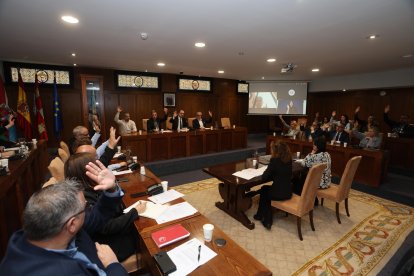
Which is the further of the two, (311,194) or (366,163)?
(366,163)

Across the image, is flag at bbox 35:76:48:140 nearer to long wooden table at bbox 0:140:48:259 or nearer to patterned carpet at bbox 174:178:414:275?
long wooden table at bbox 0:140:48:259

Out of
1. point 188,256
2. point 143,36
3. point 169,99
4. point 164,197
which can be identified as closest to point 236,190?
point 164,197

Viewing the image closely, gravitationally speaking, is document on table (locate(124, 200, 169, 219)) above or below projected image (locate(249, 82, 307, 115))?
below

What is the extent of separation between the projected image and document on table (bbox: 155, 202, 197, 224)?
28.2ft

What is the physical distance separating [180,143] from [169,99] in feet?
9.77

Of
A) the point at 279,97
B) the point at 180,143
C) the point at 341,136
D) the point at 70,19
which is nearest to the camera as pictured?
the point at 70,19

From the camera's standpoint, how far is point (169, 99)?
8.56m

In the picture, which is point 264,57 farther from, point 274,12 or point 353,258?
point 353,258

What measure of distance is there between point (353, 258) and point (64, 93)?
316 inches

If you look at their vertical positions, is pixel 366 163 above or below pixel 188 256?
below

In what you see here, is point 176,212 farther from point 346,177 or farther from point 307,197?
point 346,177

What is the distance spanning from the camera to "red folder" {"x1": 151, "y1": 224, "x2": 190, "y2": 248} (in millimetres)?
1392

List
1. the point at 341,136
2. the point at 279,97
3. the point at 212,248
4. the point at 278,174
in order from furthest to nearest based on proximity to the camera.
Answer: the point at 279,97
the point at 341,136
the point at 278,174
the point at 212,248

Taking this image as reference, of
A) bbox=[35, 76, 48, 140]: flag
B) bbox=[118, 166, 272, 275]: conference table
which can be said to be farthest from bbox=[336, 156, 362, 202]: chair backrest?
bbox=[35, 76, 48, 140]: flag
